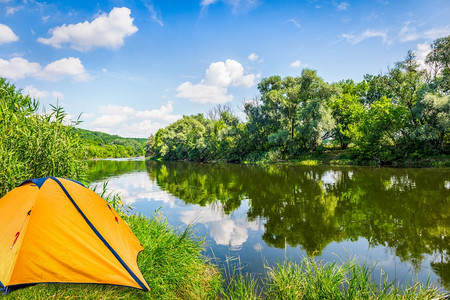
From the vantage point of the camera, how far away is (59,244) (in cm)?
355

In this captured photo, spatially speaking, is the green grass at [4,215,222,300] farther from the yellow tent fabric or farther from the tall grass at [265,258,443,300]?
the tall grass at [265,258,443,300]

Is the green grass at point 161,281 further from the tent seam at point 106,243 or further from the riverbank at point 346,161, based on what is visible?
the riverbank at point 346,161

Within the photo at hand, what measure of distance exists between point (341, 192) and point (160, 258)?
11734 millimetres

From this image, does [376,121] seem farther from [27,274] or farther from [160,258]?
[27,274]

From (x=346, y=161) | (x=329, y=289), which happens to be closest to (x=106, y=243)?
(x=329, y=289)

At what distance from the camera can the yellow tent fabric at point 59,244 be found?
11.1ft

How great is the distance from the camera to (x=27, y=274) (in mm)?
3367

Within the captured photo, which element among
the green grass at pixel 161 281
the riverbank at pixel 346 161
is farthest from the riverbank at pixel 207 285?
the riverbank at pixel 346 161

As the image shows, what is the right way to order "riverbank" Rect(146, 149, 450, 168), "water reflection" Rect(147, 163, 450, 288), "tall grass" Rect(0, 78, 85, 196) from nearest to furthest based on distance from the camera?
"tall grass" Rect(0, 78, 85, 196), "water reflection" Rect(147, 163, 450, 288), "riverbank" Rect(146, 149, 450, 168)

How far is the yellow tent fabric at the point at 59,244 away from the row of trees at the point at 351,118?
94.6 feet

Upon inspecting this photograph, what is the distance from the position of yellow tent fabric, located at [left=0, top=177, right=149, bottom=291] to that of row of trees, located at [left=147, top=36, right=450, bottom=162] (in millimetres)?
28841

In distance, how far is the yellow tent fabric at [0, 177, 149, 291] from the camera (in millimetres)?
3395

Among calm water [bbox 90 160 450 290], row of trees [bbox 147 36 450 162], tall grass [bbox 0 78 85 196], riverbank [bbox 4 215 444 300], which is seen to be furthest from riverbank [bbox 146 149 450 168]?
tall grass [bbox 0 78 85 196]

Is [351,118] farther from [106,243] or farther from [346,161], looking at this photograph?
[106,243]
